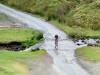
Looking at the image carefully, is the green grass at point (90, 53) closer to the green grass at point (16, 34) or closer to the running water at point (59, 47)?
the running water at point (59, 47)

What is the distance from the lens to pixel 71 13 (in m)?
53.8

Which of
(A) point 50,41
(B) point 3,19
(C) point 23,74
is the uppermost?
(B) point 3,19

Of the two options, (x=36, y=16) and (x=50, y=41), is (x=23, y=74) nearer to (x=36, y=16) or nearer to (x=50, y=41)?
(x=50, y=41)

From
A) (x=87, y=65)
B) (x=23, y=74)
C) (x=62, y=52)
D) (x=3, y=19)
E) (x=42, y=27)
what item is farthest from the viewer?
(x=3, y=19)

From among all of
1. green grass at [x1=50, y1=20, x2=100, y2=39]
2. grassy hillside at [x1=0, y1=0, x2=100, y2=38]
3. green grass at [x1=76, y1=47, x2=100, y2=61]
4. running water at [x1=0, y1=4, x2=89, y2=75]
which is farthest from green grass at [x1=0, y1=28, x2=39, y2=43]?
green grass at [x1=76, y1=47, x2=100, y2=61]

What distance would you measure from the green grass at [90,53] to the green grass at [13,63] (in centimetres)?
550

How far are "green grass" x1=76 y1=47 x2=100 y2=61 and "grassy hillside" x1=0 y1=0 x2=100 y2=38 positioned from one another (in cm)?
670

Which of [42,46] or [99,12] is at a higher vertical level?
[99,12]

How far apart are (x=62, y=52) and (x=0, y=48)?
10.2 metres

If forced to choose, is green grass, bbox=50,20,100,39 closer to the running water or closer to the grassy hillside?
the grassy hillside

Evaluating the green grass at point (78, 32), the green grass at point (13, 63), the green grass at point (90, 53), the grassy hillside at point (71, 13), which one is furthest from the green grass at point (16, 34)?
the green grass at point (90, 53)

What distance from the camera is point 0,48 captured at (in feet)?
124

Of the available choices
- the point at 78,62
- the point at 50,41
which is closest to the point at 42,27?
the point at 50,41

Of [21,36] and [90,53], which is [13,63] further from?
[21,36]
